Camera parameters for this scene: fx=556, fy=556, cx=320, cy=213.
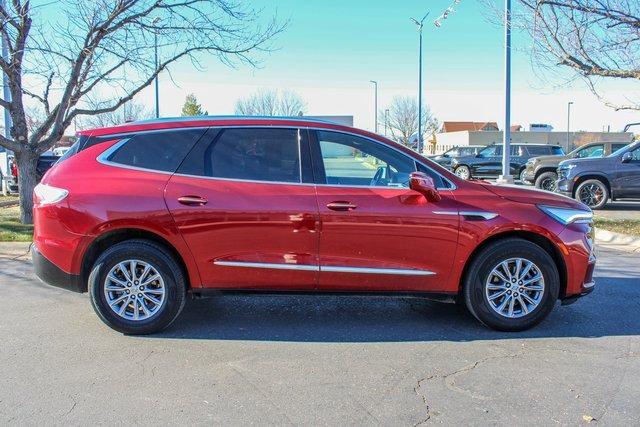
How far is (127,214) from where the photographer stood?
15.1 ft

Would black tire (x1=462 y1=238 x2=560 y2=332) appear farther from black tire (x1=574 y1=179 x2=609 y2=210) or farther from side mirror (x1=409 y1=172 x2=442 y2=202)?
black tire (x1=574 y1=179 x2=609 y2=210)

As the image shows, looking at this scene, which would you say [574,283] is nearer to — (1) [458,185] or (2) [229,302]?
(1) [458,185]

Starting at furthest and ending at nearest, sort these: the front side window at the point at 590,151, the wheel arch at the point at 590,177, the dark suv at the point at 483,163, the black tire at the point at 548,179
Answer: the dark suv at the point at 483,163, the front side window at the point at 590,151, the black tire at the point at 548,179, the wheel arch at the point at 590,177

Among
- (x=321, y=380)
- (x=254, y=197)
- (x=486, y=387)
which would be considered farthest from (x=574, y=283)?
(x=254, y=197)

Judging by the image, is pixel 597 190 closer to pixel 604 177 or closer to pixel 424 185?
pixel 604 177

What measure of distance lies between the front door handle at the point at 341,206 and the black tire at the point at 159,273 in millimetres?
1406

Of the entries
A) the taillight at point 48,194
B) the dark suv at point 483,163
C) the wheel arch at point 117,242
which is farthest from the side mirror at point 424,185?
the dark suv at point 483,163

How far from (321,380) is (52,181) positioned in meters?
2.86

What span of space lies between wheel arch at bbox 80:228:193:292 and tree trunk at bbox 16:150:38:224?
21.2ft

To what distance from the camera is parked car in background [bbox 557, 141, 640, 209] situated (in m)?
13.0

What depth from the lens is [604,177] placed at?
43.5ft

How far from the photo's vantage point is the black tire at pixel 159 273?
4660 millimetres

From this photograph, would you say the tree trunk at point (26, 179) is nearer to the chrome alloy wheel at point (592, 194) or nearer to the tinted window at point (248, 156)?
the tinted window at point (248, 156)

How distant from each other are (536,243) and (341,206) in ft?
5.94
